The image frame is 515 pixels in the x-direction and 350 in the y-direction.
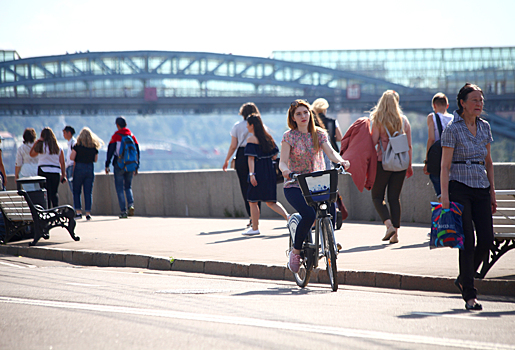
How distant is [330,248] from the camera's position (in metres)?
5.61

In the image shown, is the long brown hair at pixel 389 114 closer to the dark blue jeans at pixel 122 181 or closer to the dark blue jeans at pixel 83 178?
the dark blue jeans at pixel 122 181

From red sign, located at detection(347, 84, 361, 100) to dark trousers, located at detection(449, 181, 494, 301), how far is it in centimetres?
9569

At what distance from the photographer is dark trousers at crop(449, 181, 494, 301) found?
16.4 feet

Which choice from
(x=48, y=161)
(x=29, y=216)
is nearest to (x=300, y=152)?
(x=29, y=216)

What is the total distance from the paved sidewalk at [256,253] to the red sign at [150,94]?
297 feet

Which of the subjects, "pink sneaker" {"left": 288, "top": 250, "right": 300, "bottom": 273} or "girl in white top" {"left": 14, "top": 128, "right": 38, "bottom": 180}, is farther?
"girl in white top" {"left": 14, "top": 128, "right": 38, "bottom": 180}

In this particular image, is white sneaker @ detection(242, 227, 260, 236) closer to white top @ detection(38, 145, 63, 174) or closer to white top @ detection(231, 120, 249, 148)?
white top @ detection(231, 120, 249, 148)

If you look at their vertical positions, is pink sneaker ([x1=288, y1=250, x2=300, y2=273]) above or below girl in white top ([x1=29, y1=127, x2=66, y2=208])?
below

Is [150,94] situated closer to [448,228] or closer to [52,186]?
[52,186]

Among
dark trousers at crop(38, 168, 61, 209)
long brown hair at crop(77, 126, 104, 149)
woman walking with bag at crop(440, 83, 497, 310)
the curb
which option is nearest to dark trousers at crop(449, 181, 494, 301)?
woman walking with bag at crop(440, 83, 497, 310)

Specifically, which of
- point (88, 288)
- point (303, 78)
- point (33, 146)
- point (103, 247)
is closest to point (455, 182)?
point (88, 288)

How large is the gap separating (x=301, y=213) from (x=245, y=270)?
1.44 metres

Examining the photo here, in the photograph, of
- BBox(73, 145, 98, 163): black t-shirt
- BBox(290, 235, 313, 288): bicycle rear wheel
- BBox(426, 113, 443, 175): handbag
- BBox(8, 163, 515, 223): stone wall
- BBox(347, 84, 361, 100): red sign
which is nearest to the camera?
BBox(290, 235, 313, 288): bicycle rear wheel

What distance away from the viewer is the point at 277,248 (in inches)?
326
